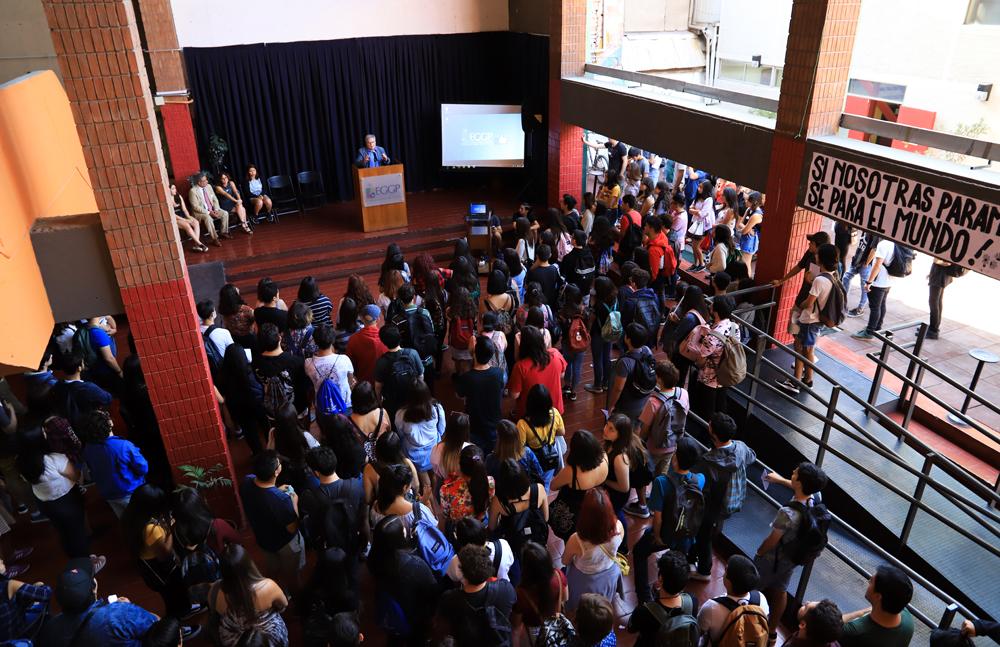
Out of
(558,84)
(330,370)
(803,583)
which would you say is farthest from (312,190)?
(803,583)

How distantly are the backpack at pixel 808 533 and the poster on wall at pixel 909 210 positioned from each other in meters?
2.76

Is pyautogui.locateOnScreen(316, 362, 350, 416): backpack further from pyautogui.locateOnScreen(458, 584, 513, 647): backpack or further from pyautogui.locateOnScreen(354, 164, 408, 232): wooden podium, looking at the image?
pyautogui.locateOnScreen(354, 164, 408, 232): wooden podium

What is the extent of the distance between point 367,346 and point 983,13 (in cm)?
1382

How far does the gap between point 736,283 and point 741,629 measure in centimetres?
434

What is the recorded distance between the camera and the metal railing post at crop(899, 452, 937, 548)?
3.99 metres

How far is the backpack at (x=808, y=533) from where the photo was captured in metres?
3.53

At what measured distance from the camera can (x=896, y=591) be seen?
293 cm

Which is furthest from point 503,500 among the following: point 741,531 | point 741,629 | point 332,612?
point 741,531

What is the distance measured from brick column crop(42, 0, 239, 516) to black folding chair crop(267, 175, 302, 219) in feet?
24.9

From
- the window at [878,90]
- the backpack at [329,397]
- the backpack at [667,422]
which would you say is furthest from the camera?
the window at [878,90]

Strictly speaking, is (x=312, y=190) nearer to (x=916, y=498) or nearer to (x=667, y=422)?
(x=667, y=422)

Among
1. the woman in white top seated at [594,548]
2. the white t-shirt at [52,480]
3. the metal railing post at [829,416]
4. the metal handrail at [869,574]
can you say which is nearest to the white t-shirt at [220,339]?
the white t-shirt at [52,480]

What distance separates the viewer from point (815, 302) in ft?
18.7

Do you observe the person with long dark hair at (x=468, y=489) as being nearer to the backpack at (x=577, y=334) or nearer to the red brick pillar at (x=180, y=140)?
the backpack at (x=577, y=334)
